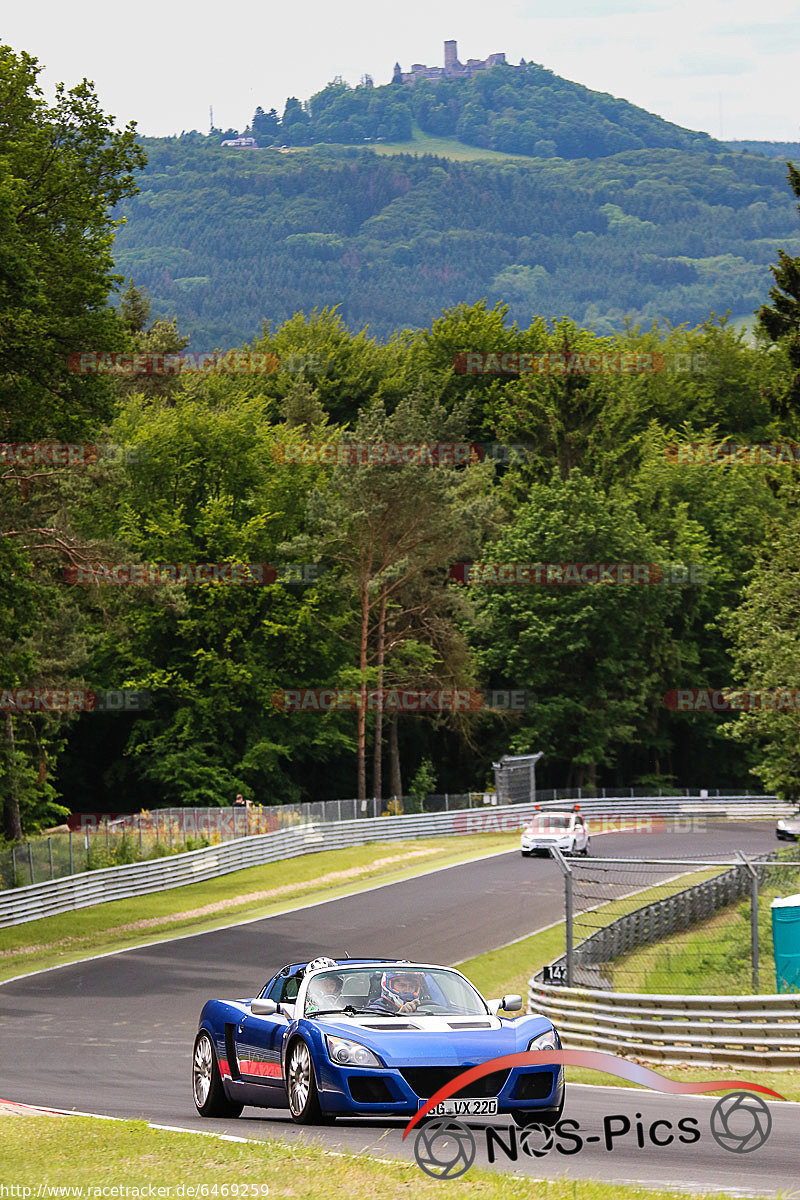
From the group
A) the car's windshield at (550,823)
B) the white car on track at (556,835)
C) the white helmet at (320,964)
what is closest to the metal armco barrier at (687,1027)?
the white helmet at (320,964)

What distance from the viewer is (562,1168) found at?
916 centimetres

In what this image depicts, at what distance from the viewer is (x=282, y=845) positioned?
46719mm

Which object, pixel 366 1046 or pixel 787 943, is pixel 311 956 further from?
pixel 366 1046

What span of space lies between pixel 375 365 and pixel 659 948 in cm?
8123

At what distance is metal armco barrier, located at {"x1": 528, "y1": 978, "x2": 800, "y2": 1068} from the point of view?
1540 cm

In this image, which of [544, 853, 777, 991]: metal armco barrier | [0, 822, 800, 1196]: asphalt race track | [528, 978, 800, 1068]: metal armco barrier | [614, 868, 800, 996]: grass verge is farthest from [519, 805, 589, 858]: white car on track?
[528, 978, 800, 1068]: metal armco barrier

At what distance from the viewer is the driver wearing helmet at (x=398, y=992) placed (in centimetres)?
1047

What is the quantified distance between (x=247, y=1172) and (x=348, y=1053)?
55.7 inches

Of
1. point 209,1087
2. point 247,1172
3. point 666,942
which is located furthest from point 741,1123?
point 666,942

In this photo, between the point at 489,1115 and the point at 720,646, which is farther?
the point at 720,646

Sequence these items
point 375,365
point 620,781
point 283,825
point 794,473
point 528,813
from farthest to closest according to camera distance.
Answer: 1. point 375,365
2. point 620,781
3. point 528,813
4. point 283,825
5. point 794,473

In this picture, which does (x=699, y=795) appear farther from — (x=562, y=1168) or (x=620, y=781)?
(x=562, y=1168)

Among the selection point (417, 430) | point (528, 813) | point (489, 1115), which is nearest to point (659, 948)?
point (489, 1115)

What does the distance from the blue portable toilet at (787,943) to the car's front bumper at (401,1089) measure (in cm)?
820
